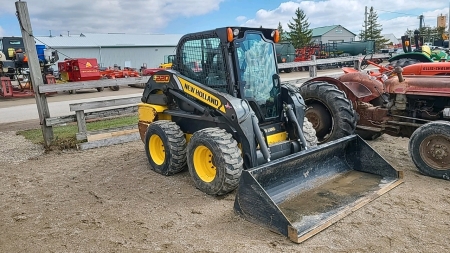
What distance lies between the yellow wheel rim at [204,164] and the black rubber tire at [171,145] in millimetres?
539

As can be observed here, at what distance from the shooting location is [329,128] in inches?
244

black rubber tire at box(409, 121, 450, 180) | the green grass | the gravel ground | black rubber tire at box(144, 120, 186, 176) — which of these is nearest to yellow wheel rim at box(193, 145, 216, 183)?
black rubber tire at box(144, 120, 186, 176)

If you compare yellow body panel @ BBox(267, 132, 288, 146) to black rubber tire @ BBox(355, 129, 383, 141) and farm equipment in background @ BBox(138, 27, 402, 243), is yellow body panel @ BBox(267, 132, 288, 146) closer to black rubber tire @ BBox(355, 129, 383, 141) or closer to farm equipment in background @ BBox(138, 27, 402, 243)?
farm equipment in background @ BBox(138, 27, 402, 243)

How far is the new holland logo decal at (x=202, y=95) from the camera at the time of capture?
14.8ft

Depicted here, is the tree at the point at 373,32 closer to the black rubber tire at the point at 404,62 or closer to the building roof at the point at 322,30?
the building roof at the point at 322,30

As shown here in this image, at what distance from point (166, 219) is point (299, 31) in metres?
47.0

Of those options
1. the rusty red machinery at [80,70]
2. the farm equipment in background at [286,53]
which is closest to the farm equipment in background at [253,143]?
the rusty red machinery at [80,70]

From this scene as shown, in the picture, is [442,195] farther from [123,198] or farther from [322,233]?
[123,198]

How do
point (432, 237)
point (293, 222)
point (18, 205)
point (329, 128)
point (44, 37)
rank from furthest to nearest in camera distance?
1. point (44, 37)
2. point (329, 128)
3. point (18, 205)
4. point (293, 222)
5. point (432, 237)

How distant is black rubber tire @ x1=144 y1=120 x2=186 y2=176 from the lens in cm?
512

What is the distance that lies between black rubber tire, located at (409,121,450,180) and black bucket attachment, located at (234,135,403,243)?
528 millimetres

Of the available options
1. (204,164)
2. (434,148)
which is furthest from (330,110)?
(204,164)

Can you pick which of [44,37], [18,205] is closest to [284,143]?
[18,205]

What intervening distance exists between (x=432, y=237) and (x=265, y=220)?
1505mm
